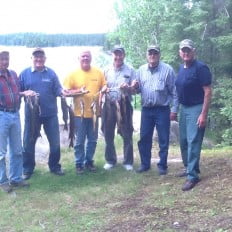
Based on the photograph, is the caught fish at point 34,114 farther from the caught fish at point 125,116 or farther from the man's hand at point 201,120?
the man's hand at point 201,120

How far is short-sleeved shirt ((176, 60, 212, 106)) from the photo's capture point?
6934mm

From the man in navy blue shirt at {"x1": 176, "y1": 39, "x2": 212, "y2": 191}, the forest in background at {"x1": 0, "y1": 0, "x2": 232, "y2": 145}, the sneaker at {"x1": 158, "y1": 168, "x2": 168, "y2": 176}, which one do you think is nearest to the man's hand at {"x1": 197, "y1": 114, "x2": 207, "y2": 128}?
the man in navy blue shirt at {"x1": 176, "y1": 39, "x2": 212, "y2": 191}

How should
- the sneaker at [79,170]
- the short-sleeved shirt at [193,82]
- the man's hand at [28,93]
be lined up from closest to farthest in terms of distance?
the short-sleeved shirt at [193,82], the man's hand at [28,93], the sneaker at [79,170]

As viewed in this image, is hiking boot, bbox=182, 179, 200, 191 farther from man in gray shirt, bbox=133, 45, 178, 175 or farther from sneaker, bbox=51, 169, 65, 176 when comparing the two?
sneaker, bbox=51, 169, 65, 176

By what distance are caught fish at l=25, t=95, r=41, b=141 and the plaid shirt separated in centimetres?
23

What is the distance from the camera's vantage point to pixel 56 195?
7.48m

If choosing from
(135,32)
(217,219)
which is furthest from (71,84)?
(135,32)

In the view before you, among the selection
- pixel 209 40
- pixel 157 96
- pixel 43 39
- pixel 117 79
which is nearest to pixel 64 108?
pixel 117 79

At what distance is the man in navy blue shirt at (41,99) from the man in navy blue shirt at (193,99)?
2.16 m

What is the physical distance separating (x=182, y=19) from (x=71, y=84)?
9185 millimetres

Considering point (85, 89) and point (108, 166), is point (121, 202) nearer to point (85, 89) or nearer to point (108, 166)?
point (108, 166)

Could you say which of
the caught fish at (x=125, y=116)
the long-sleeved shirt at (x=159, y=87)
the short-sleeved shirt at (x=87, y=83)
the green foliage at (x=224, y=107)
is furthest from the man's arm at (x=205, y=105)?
the green foliage at (x=224, y=107)

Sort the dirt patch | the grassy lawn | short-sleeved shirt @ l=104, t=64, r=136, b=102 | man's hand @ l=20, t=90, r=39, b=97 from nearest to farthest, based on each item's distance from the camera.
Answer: the dirt patch < the grassy lawn < man's hand @ l=20, t=90, r=39, b=97 < short-sleeved shirt @ l=104, t=64, r=136, b=102

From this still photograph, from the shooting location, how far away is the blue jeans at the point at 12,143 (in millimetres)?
Result: 7383
